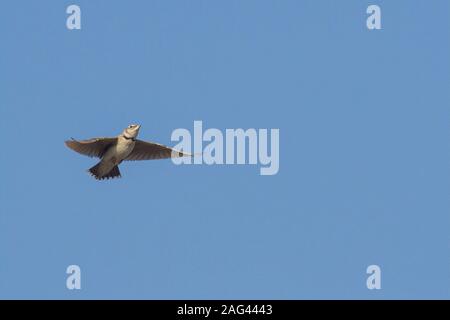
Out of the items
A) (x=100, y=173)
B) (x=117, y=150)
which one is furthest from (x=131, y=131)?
(x=100, y=173)

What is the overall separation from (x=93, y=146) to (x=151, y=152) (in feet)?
3.73

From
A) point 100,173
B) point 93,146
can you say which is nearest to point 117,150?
point 93,146

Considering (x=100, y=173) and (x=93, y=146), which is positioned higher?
(x=93, y=146)

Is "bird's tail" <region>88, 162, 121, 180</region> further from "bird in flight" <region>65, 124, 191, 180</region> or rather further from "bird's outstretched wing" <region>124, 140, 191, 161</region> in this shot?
"bird's outstretched wing" <region>124, 140, 191, 161</region>

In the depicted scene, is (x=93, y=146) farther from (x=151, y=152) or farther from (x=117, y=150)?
(x=151, y=152)

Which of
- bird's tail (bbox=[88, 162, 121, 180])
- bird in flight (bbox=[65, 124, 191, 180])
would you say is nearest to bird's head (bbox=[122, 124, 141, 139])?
bird in flight (bbox=[65, 124, 191, 180])

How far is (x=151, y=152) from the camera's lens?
27766mm

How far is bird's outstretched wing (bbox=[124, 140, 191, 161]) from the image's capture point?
27578mm

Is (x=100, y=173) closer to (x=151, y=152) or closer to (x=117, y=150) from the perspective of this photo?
(x=117, y=150)

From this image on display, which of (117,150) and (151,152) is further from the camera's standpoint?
(151,152)
